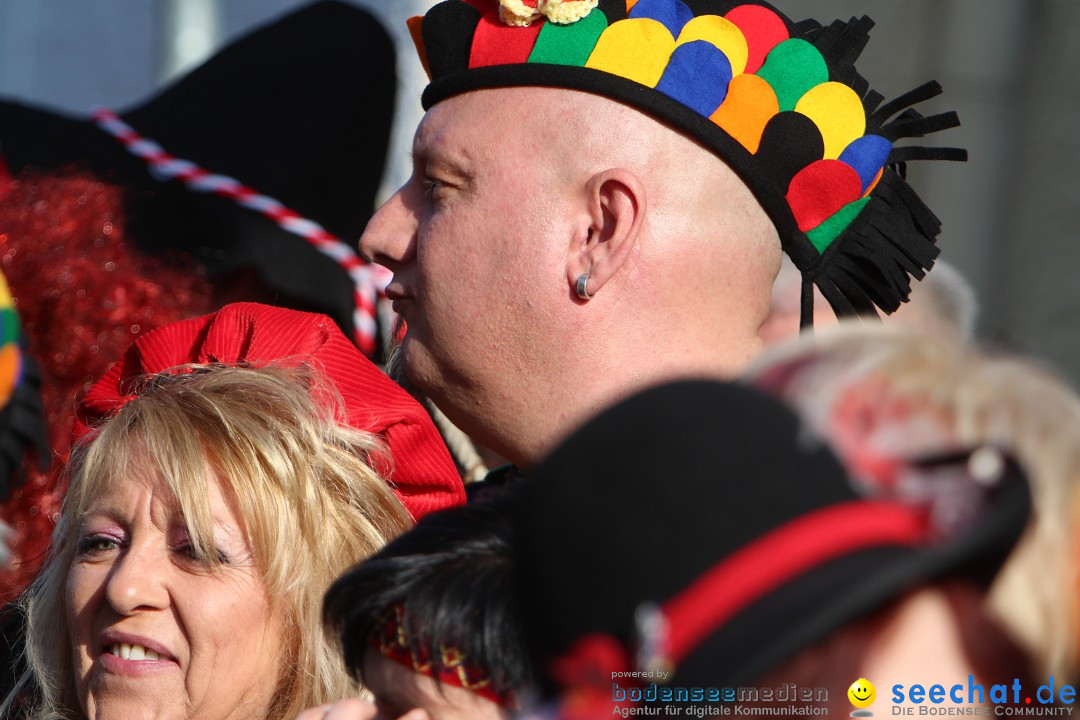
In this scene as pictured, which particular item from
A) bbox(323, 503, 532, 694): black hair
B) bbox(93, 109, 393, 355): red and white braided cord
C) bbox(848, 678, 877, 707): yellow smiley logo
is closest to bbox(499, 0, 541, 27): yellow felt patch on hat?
bbox(323, 503, 532, 694): black hair

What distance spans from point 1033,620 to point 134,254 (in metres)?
2.55

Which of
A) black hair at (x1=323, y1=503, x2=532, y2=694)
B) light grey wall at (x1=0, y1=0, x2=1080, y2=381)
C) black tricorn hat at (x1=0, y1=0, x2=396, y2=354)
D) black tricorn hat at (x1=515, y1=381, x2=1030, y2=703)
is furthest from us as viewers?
light grey wall at (x1=0, y1=0, x2=1080, y2=381)

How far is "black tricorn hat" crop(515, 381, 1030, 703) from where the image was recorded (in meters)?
0.87

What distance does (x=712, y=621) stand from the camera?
878 millimetres

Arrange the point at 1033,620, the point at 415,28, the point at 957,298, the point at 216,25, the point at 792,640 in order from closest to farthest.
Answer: the point at 792,640, the point at 1033,620, the point at 415,28, the point at 957,298, the point at 216,25

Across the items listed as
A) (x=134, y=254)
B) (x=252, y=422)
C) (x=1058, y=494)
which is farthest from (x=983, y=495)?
(x=134, y=254)

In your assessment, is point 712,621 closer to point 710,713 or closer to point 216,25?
point 710,713

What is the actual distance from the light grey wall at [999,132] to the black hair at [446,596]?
2776mm

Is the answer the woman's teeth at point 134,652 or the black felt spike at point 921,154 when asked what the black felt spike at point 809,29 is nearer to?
the black felt spike at point 921,154

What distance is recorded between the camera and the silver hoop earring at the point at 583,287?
1834mm

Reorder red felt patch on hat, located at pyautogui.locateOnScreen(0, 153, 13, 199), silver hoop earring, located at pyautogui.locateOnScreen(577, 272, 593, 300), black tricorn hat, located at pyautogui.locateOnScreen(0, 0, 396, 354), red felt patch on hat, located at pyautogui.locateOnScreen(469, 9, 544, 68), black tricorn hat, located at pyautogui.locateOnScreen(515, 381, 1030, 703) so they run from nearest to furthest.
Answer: black tricorn hat, located at pyautogui.locateOnScreen(515, 381, 1030, 703)
silver hoop earring, located at pyautogui.locateOnScreen(577, 272, 593, 300)
red felt patch on hat, located at pyautogui.locateOnScreen(469, 9, 544, 68)
red felt patch on hat, located at pyautogui.locateOnScreen(0, 153, 13, 199)
black tricorn hat, located at pyautogui.locateOnScreen(0, 0, 396, 354)

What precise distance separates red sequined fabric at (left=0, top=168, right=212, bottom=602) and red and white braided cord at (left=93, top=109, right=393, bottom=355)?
36 cm

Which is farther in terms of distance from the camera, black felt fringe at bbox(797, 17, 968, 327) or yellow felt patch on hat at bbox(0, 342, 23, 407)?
black felt fringe at bbox(797, 17, 968, 327)

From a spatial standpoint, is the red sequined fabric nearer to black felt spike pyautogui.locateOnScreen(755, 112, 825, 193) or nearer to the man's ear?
the man's ear
